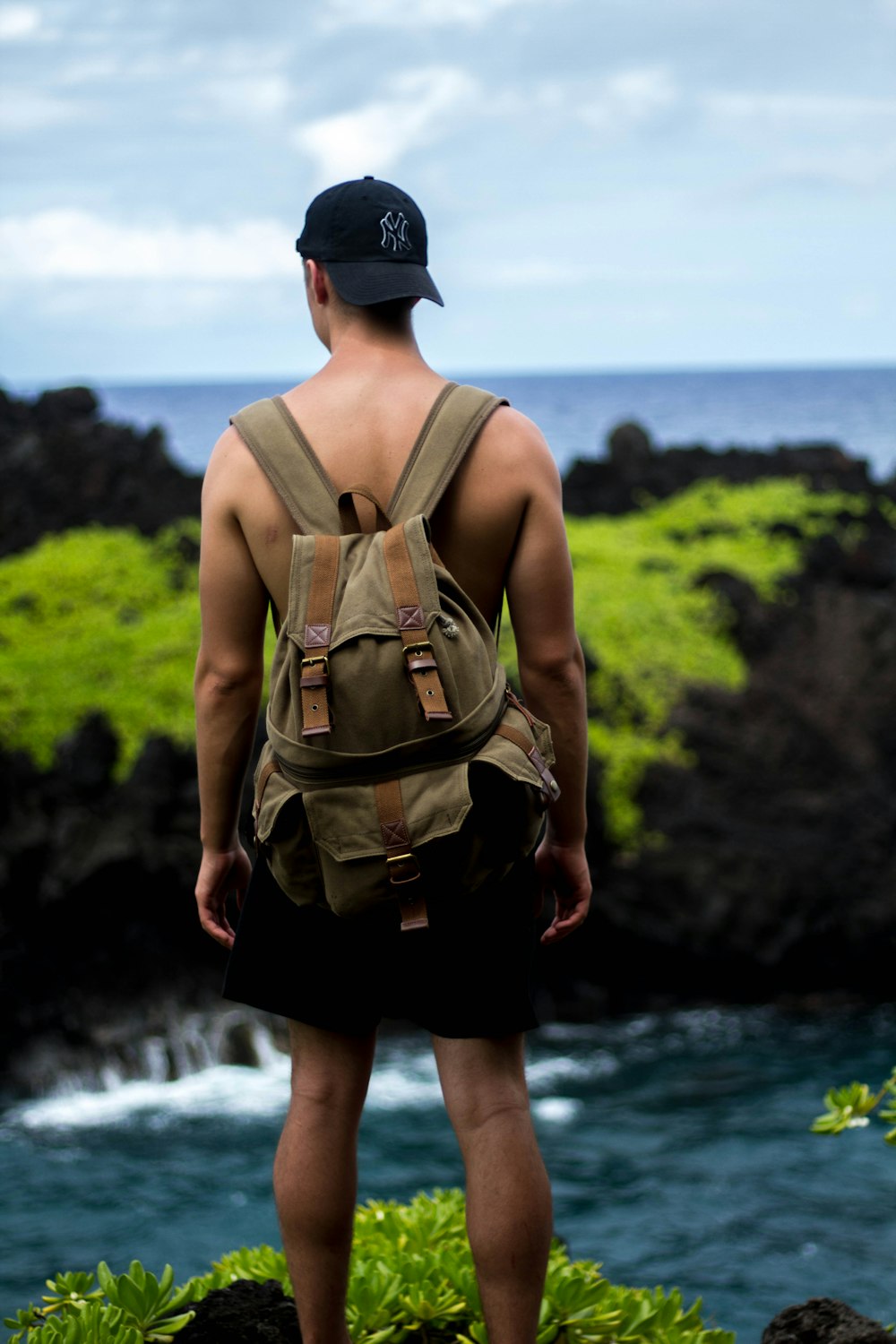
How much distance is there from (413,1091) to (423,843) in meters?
8.42

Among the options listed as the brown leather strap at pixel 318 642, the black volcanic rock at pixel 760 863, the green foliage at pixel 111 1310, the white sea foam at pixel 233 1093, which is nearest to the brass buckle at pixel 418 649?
the brown leather strap at pixel 318 642

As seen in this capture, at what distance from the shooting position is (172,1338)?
362 cm

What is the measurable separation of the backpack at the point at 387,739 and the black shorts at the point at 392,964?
0.51 ft

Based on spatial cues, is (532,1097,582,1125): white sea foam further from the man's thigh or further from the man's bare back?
the man's bare back

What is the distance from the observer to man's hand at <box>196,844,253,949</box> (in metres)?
3.28

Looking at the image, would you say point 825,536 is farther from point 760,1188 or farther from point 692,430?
point 692,430

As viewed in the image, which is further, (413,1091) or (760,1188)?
(413,1091)

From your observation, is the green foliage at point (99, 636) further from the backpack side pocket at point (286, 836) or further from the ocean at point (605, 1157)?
the backpack side pocket at point (286, 836)

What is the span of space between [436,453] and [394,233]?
53 cm

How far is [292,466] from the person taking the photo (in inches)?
116

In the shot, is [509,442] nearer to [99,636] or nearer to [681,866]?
[681,866]

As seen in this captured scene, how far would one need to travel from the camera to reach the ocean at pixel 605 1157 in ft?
27.3

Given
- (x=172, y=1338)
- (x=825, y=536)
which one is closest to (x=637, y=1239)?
(x=172, y=1338)

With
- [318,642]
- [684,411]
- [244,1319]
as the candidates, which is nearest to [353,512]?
[318,642]
